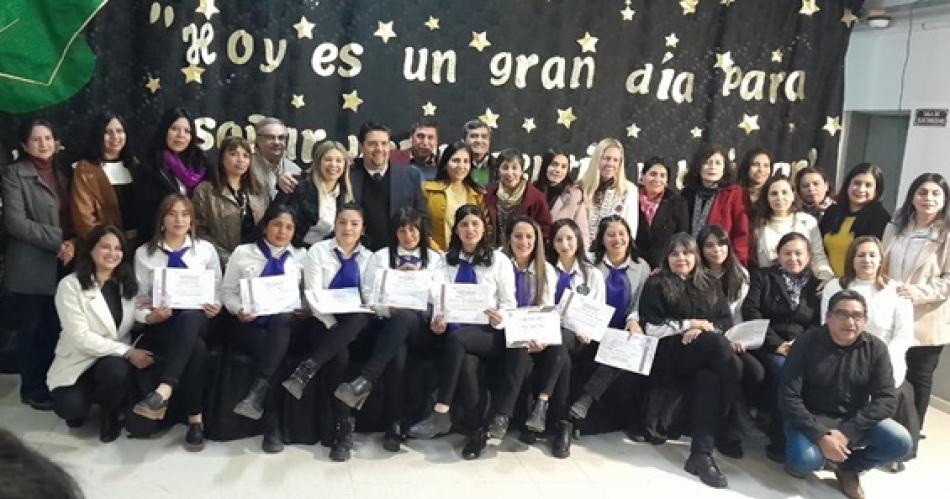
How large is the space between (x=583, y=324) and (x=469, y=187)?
0.90 m

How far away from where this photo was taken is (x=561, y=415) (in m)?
3.70

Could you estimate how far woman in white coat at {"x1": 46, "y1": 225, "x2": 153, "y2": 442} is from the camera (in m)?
3.38

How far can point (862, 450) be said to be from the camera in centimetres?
337

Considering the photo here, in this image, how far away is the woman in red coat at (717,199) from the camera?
162 inches

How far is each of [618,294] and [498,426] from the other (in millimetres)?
876

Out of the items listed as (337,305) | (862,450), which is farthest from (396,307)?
(862,450)

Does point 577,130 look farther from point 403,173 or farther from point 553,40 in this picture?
point 403,173

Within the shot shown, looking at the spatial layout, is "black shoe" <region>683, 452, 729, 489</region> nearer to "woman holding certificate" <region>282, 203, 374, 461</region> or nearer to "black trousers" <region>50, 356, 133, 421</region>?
"woman holding certificate" <region>282, 203, 374, 461</region>

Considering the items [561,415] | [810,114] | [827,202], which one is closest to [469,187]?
[561,415]

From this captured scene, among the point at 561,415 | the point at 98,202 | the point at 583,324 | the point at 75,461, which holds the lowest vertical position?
the point at 75,461

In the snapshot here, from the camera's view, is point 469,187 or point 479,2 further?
point 479,2

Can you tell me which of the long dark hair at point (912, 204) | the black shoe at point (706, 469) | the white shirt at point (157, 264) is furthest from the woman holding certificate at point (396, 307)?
the long dark hair at point (912, 204)

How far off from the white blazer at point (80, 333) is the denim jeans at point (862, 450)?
113 inches

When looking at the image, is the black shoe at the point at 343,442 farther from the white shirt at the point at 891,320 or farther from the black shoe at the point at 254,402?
the white shirt at the point at 891,320
